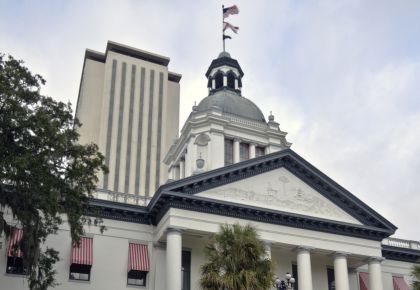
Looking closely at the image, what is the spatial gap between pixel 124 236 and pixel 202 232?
426 cm

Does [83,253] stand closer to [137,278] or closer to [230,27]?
[137,278]

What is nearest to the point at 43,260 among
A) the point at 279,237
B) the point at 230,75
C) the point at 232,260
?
the point at 232,260

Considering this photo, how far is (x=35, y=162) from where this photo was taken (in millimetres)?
21047

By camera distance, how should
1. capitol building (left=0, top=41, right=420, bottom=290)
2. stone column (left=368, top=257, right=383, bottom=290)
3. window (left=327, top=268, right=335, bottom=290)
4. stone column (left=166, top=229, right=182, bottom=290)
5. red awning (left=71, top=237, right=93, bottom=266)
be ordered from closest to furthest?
stone column (left=166, top=229, right=182, bottom=290)
red awning (left=71, top=237, right=93, bottom=266)
capitol building (left=0, top=41, right=420, bottom=290)
stone column (left=368, top=257, right=383, bottom=290)
window (left=327, top=268, right=335, bottom=290)

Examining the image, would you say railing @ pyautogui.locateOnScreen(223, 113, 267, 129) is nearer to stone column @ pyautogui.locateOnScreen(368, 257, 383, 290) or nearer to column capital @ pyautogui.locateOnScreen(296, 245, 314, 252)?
column capital @ pyautogui.locateOnScreen(296, 245, 314, 252)

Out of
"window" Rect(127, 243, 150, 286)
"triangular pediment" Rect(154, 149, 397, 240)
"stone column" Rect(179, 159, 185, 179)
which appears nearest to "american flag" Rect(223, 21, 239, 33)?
"stone column" Rect(179, 159, 185, 179)

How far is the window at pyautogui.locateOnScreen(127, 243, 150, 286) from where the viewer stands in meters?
31.6

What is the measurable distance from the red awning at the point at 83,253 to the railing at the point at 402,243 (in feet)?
61.6

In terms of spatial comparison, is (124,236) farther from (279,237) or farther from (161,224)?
(279,237)

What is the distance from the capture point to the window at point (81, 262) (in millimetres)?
30395

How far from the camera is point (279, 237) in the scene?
109 feet

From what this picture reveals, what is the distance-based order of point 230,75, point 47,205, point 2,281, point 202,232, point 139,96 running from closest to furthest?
point 47,205, point 2,281, point 202,232, point 230,75, point 139,96

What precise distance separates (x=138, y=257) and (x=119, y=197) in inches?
147

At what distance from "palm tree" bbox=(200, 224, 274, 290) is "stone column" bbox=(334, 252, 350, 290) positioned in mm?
11391
